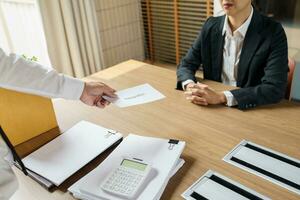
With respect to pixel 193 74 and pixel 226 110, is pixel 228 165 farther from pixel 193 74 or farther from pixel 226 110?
pixel 193 74

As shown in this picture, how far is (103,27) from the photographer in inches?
122

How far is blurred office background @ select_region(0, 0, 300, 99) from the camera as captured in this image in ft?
8.39

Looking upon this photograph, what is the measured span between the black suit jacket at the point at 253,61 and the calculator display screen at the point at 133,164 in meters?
0.59

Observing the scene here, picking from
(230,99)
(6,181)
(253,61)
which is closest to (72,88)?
(6,181)

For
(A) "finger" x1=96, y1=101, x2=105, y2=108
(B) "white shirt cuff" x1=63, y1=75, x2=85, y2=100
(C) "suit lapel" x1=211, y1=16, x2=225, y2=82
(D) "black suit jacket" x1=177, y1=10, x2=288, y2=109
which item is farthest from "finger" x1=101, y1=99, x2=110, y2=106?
(C) "suit lapel" x1=211, y1=16, x2=225, y2=82

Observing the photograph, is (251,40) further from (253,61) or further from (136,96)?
(136,96)

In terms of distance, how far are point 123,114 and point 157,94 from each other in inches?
9.4

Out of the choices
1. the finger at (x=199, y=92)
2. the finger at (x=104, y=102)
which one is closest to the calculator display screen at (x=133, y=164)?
the finger at (x=104, y=102)

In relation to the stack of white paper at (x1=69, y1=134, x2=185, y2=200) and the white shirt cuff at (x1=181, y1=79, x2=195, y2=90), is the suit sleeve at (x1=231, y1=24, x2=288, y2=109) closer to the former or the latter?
the white shirt cuff at (x1=181, y1=79, x2=195, y2=90)

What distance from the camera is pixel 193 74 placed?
1629mm

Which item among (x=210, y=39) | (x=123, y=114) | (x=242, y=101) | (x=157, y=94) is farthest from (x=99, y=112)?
(x=210, y=39)

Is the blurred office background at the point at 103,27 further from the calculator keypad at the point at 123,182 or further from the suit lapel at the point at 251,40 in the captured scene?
the calculator keypad at the point at 123,182

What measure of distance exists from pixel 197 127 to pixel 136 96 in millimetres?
421

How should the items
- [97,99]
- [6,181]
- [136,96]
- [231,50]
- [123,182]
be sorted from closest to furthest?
[6,181] → [123,182] → [97,99] → [136,96] → [231,50]
